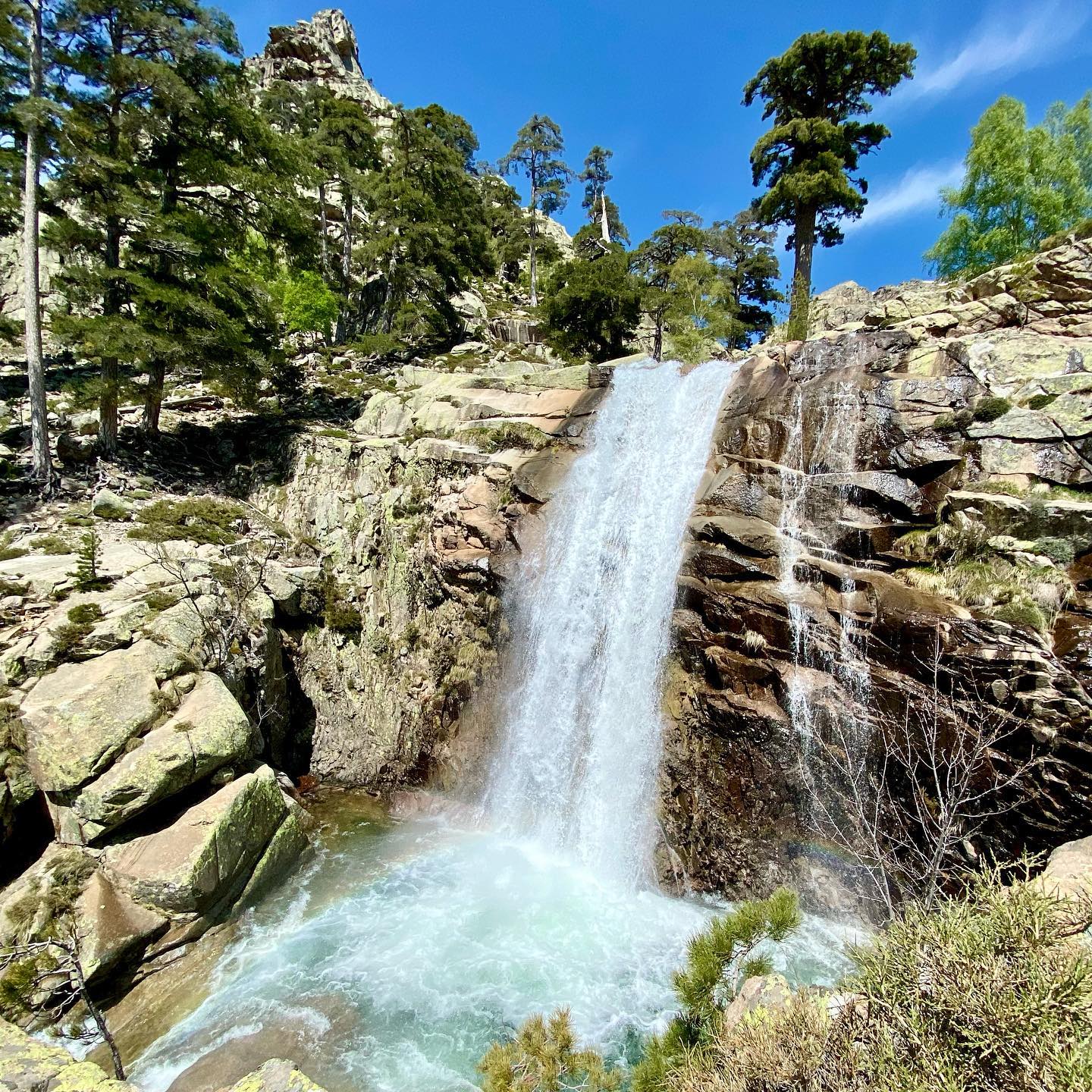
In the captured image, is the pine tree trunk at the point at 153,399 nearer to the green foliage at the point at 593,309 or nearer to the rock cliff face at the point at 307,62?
the green foliage at the point at 593,309

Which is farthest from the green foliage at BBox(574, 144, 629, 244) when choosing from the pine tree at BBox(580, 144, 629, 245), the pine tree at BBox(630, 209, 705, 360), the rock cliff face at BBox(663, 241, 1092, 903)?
the rock cliff face at BBox(663, 241, 1092, 903)

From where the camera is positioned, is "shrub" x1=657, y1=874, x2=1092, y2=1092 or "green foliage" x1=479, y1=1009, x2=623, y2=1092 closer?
"shrub" x1=657, y1=874, x2=1092, y2=1092

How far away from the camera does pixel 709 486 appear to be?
14.3 m

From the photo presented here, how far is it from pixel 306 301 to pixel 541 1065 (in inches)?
1257

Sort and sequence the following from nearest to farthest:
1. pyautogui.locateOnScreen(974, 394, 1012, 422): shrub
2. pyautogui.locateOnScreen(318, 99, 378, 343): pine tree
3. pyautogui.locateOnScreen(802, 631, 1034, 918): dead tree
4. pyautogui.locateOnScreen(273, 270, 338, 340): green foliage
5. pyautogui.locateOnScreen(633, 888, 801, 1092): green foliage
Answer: pyautogui.locateOnScreen(633, 888, 801, 1092): green foliage < pyautogui.locateOnScreen(802, 631, 1034, 918): dead tree < pyautogui.locateOnScreen(974, 394, 1012, 422): shrub < pyautogui.locateOnScreen(273, 270, 338, 340): green foliage < pyautogui.locateOnScreen(318, 99, 378, 343): pine tree

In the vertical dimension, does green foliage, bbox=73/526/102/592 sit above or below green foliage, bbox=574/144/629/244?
below

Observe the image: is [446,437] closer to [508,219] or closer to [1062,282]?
[1062,282]

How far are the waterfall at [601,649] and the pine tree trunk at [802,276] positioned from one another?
24.5 feet

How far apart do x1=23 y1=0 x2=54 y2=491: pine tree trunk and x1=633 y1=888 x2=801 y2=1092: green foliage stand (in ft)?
64.5

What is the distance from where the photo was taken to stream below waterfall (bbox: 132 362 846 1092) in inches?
312

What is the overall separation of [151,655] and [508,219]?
147 ft

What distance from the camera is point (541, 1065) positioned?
5.19m

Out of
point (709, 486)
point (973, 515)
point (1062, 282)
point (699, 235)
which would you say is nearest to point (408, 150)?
point (699, 235)

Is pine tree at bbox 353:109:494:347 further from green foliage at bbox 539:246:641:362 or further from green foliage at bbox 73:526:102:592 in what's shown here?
green foliage at bbox 73:526:102:592
